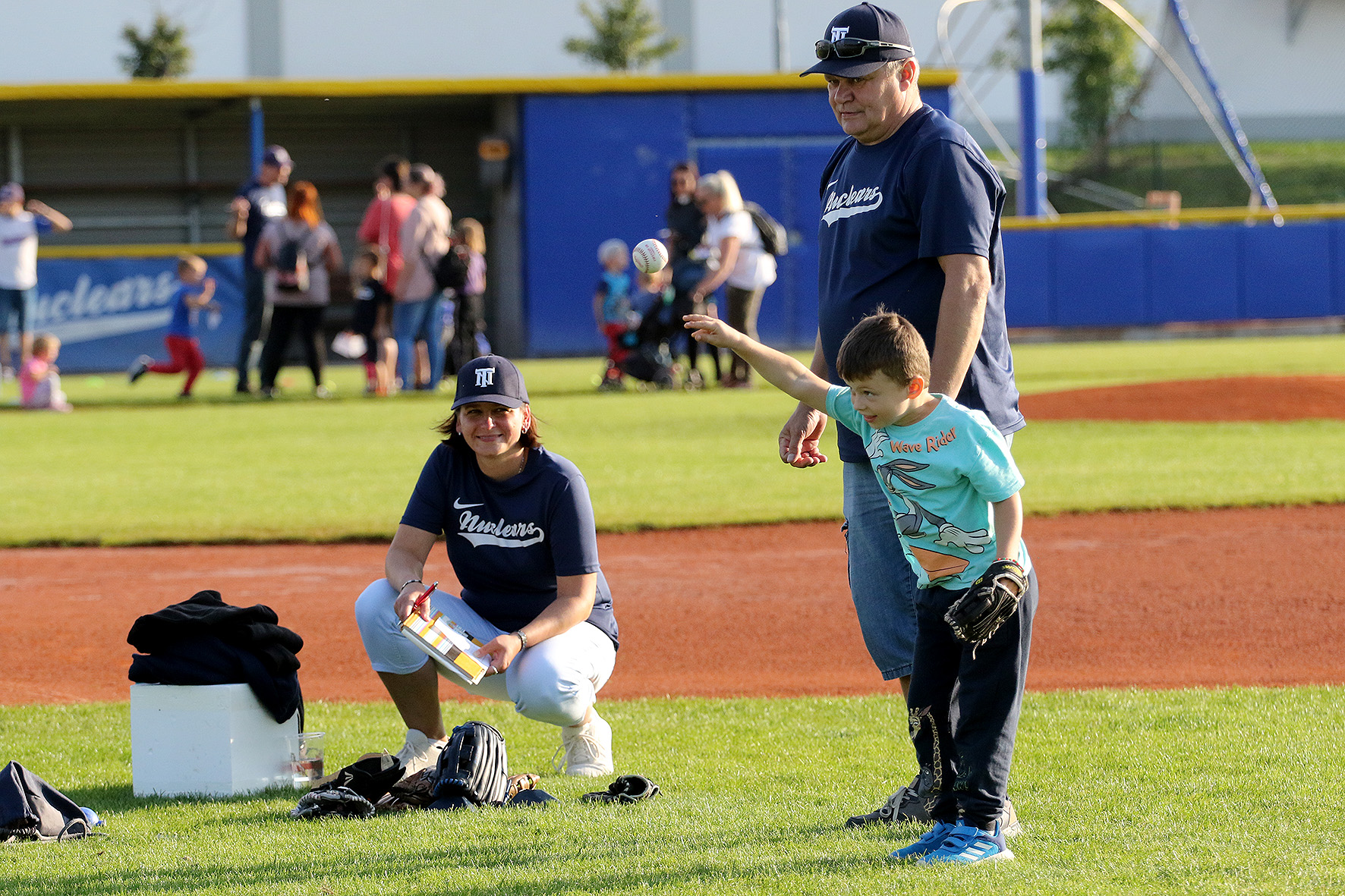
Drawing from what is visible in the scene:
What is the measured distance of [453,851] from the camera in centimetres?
364

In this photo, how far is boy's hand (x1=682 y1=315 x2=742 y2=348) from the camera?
11.5 ft

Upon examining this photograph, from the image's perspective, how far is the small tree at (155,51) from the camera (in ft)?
154

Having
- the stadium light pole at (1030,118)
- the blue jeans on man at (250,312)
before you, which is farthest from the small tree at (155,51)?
the blue jeans on man at (250,312)

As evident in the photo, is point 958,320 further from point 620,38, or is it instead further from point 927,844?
point 620,38

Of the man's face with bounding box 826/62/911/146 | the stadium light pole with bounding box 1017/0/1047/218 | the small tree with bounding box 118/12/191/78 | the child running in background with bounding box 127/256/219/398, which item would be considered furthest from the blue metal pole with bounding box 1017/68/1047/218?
the small tree with bounding box 118/12/191/78

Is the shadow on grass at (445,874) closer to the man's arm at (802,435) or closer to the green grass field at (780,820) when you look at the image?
the green grass field at (780,820)

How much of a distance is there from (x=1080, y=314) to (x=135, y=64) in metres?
33.4

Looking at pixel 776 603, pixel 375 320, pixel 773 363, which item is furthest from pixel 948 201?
pixel 375 320

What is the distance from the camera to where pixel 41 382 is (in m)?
15.9

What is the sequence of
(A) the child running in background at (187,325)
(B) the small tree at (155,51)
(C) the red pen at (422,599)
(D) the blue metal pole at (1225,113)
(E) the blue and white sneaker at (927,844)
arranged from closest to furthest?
(E) the blue and white sneaker at (927,844) < (C) the red pen at (422,599) < (A) the child running in background at (187,325) < (D) the blue metal pole at (1225,113) < (B) the small tree at (155,51)

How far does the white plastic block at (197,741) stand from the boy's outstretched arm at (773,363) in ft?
5.94

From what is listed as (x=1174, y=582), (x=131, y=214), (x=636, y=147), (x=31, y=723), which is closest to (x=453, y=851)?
(x=31, y=723)

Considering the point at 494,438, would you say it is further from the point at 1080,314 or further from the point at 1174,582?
the point at 1080,314

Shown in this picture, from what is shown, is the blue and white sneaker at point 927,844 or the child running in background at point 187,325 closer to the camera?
the blue and white sneaker at point 927,844
